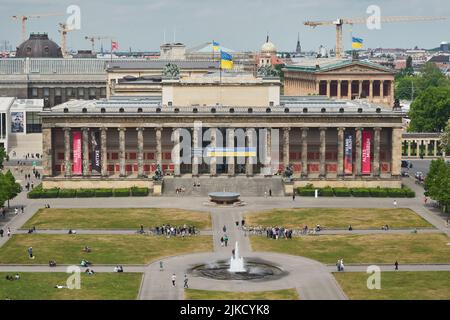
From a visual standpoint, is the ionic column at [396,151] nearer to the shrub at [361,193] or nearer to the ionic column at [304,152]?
the shrub at [361,193]

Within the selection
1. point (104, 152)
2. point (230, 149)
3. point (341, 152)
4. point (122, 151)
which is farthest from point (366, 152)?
point (104, 152)

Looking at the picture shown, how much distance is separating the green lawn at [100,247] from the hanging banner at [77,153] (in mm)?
44740

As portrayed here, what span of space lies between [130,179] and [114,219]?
2981cm

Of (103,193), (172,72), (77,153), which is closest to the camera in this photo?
(103,193)

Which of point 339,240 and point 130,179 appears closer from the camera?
point 339,240

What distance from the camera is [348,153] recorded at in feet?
536

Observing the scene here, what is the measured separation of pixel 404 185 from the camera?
16575 centimetres

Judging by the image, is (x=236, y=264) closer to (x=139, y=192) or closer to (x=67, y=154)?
(x=139, y=192)

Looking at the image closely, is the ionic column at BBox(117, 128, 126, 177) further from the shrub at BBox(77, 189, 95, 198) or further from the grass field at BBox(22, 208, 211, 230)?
the grass field at BBox(22, 208, 211, 230)

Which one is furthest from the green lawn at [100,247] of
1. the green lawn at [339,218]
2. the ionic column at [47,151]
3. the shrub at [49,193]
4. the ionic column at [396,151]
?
the ionic column at [396,151]

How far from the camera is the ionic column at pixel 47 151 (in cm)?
16262

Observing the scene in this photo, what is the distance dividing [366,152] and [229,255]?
6258cm
